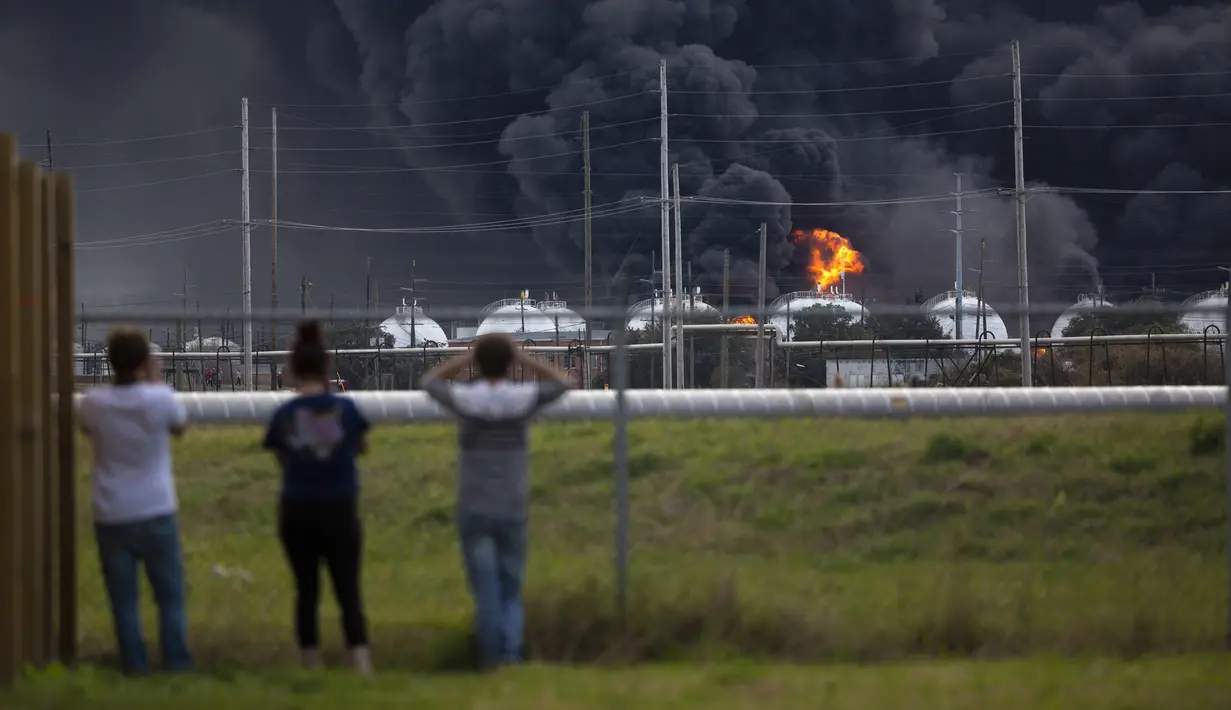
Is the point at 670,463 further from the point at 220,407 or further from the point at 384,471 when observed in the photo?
Result: the point at 220,407

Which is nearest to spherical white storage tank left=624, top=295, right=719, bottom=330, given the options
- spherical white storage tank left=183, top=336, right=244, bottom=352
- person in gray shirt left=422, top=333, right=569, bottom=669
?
person in gray shirt left=422, top=333, right=569, bottom=669

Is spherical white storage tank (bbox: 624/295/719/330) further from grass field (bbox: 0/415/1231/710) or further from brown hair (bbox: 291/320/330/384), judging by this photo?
brown hair (bbox: 291/320/330/384)

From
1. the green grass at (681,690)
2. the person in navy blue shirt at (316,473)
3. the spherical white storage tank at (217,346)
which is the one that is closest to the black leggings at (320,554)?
the person in navy blue shirt at (316,473)

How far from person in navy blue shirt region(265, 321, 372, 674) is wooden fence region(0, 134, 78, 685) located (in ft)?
3.95

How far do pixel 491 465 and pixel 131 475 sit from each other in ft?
5.48

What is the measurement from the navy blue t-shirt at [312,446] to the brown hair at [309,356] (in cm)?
12

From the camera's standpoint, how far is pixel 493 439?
596 cm

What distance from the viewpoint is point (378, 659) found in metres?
6.70

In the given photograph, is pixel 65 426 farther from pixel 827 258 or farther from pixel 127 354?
pixel 827 258

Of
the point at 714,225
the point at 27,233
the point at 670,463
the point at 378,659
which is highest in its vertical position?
the point at 714,225

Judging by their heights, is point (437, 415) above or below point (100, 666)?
above

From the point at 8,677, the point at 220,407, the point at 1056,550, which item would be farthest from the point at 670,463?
the point at 8,677

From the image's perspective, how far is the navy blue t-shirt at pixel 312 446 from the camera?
5555 millimetres

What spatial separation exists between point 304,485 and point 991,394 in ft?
24.1
